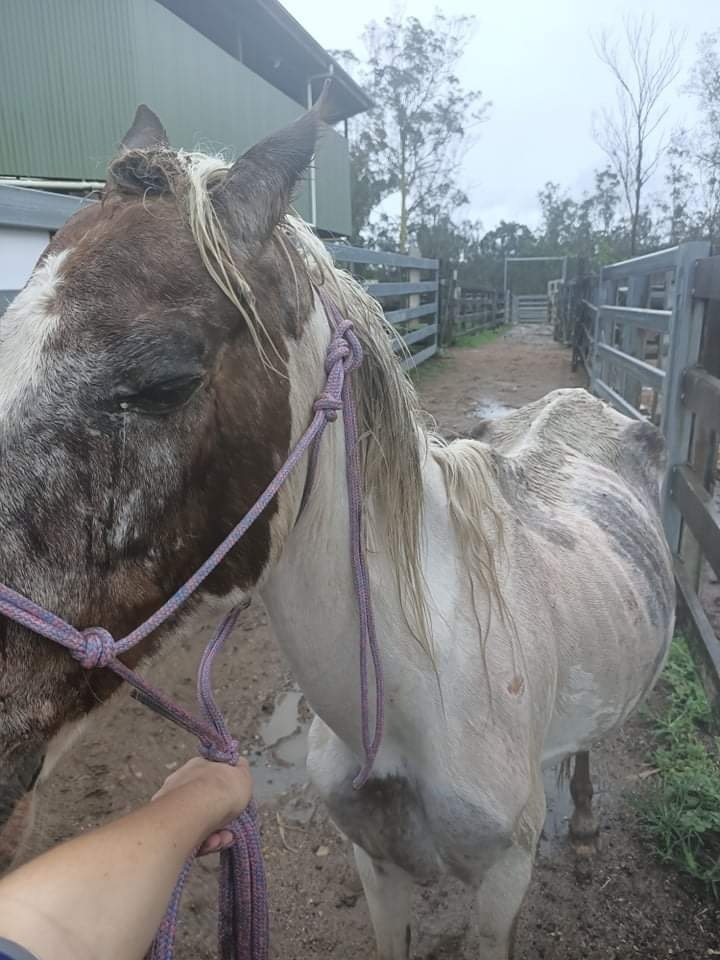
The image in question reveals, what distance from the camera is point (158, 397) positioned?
894 millimetres

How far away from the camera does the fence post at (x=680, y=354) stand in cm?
328

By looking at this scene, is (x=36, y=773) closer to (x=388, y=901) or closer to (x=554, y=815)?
(x=388, y=901)

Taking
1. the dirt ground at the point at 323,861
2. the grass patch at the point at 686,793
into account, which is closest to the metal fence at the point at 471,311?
the grass patch at the point at 686,793

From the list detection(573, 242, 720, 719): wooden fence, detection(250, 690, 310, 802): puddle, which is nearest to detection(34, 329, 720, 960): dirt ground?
detection(250, 690, 310, 802): puddle

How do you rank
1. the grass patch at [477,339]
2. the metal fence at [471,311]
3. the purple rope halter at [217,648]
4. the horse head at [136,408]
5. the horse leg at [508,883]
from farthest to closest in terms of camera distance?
the grass patch at [477,339]
the metal fence at [471,311]
the horse leg at [508,883]
the purple rope halter at [217,648]
the horse head at [136,408]

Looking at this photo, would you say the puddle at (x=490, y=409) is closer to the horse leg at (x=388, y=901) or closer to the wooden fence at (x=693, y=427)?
the wooden fence at (x=693, y=427)

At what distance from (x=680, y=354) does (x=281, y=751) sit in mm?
2736

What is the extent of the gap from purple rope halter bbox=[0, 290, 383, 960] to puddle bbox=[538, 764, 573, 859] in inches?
55.2

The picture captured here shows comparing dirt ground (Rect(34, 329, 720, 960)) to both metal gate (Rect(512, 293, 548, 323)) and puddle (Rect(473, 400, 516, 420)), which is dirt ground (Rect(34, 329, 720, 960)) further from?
metal gate (Rect(512, 293, 548, 323))

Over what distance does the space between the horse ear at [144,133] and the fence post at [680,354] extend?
2759 mm

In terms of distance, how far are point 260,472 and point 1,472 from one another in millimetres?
359

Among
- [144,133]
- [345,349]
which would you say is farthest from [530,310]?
[345,349]

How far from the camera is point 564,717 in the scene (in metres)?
1.77

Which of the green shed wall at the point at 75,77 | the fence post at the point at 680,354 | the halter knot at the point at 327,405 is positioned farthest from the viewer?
the green shed wall at the point at 75,77
